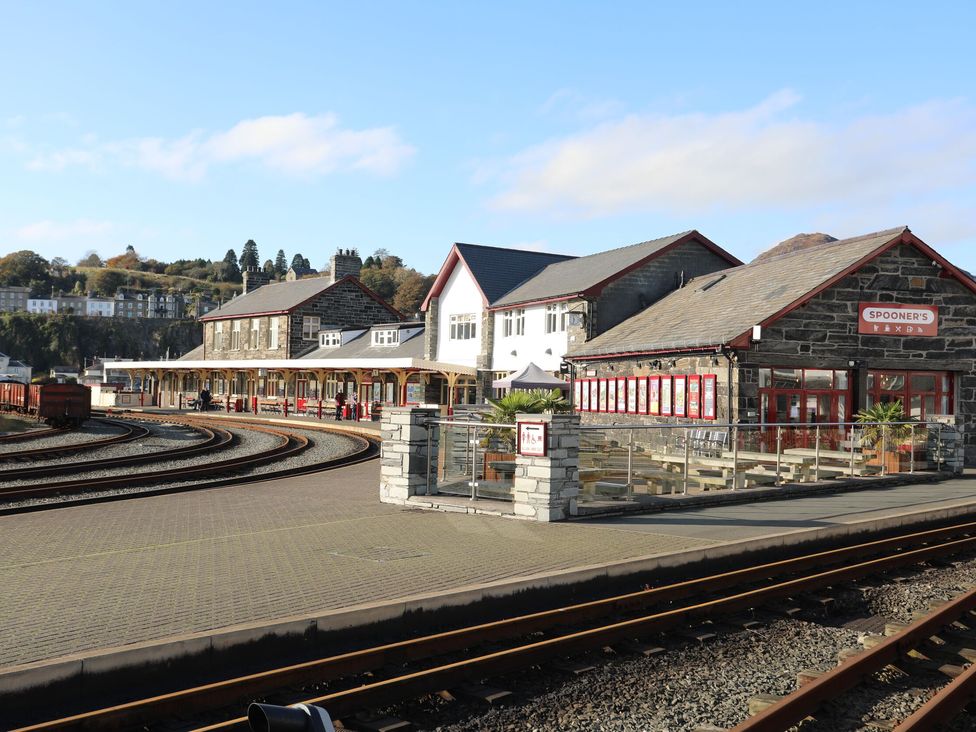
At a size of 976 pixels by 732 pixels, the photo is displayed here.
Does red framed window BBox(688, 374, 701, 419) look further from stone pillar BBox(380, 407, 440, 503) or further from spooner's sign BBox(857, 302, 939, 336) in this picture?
stone pillar BBox(380, 407, 440, 503)

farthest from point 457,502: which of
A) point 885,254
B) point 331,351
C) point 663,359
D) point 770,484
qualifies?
point 331,351

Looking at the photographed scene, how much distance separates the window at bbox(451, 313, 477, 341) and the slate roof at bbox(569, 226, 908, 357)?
29.3 ft

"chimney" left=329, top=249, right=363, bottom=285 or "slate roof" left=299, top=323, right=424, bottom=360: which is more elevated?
"chimney" left=329, top=249, right=363, bottom=285

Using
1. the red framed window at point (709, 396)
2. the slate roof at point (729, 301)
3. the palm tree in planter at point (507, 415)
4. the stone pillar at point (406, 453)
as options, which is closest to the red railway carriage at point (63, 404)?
the slate roof at point (729, 301)

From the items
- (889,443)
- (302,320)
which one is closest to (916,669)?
(889,443)

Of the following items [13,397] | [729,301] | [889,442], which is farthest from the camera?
[13,397]

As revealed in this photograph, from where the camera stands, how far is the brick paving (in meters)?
7.12

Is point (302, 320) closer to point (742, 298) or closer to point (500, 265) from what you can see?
point (500, 265)

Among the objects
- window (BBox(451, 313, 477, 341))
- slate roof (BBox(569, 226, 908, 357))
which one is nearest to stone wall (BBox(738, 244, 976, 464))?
slate roof (BBox(569, 226, 908, 357))

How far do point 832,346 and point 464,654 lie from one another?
20.2 m

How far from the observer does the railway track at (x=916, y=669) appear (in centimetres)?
557

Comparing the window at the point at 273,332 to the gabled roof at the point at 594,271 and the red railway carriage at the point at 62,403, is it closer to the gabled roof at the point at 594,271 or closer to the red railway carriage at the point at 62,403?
the red railway carriage at the point at 62,403

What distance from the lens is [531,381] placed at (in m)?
30.9

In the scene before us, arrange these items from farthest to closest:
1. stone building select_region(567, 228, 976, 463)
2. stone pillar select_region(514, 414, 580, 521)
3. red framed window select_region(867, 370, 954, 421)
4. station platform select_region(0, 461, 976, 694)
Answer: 1. red framed window select_region(867, 370, 954, 421)
2. stone building select_region(567, 228, 976, 463)
3. stone pillar select_region(514, 414, 580, 521)
4. station platform select_region(0, 461, 976, 694)
